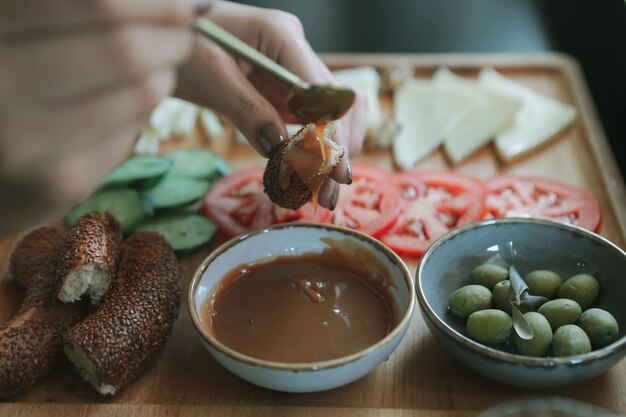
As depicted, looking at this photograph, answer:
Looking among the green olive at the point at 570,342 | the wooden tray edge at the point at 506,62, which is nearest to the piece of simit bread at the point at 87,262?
the green olive at the point at 570,342

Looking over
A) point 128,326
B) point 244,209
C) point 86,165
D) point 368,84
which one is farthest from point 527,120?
point 86,165

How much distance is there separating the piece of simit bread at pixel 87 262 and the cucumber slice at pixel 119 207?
1.33 feet

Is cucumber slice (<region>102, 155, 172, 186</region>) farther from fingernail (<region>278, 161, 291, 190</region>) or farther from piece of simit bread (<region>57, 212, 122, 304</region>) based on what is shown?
fingernail (<region>278, 161, 291, 190</region>)

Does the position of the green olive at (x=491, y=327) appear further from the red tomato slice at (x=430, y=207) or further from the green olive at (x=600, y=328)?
the red tomato slice at (x=430, y=207)

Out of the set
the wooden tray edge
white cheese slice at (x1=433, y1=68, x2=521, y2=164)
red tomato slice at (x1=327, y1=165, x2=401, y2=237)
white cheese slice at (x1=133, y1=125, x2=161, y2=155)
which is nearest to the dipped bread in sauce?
red tomato slice at (x1=327, y1=165, x2=401, y2=237)

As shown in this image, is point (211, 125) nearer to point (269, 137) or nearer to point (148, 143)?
point (148, 143)

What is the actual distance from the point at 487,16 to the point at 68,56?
3527mm

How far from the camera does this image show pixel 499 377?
6.33 ft

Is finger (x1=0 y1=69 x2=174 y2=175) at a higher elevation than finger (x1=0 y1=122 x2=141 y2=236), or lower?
higher

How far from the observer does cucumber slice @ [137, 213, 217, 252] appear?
8.66 feet

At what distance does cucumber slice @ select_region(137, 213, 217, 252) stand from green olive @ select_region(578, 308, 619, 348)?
131 centimetres

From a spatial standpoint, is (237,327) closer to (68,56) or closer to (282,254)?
(282,254)

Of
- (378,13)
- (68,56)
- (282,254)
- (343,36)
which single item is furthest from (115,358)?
(378,13)

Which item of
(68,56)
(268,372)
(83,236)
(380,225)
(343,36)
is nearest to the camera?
(68,56)
